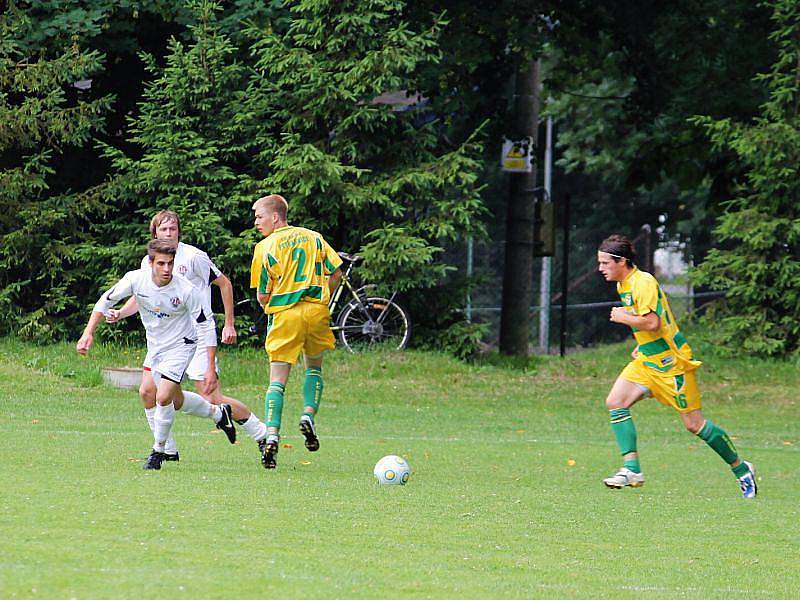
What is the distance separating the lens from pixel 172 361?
10219 mm

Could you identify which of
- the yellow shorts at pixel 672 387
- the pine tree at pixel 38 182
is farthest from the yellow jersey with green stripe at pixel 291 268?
the pine tree at pixel 38 182

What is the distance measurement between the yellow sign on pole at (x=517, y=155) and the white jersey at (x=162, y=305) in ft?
41.9

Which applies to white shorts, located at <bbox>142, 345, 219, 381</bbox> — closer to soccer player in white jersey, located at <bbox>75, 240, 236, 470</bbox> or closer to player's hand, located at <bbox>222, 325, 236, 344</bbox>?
player's hand, located at <bbox>222, 325, 236, 344</bbox>

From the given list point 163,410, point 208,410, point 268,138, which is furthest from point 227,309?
point 268,138

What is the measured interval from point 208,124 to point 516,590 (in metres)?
15.2

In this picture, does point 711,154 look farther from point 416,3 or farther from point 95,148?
point 95,148

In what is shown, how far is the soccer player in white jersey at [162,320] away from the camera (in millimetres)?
10039

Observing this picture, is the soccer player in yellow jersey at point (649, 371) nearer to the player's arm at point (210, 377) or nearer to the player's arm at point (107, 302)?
the player's arm at point (210, 377)

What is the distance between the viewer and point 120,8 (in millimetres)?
20141

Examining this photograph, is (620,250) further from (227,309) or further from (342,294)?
(342,294)

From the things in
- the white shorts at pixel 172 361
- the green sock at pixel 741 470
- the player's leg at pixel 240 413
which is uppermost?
the white shorts at pixel 172 361

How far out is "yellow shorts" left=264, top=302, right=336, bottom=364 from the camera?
10977 mm

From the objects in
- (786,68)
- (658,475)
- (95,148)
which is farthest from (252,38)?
(658,475)

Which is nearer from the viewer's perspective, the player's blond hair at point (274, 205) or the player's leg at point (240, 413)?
the player's blond hair at point (274, 205)
